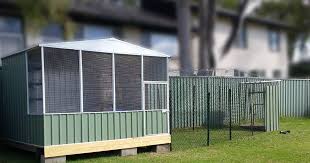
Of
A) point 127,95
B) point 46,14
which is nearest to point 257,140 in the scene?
point 127,95

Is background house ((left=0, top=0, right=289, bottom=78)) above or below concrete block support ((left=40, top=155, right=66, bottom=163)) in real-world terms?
above

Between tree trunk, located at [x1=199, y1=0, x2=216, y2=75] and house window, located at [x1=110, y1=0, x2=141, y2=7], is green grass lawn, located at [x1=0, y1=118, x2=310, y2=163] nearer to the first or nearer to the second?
tree trunk, located at [x1=199, y1=0, x2=216, y2=75]

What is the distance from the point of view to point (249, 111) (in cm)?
1580

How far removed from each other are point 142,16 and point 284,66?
666 inches

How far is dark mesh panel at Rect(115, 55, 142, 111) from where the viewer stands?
11.9 meters

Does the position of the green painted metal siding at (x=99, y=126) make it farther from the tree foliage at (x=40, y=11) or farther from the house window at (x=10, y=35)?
the house window at (x=10, y=35)

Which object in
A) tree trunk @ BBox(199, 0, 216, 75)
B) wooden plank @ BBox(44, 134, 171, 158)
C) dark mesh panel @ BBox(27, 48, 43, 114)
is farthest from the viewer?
tree trunk @ BBox(199, 0, 216, 75)

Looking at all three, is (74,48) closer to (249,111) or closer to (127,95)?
(127,95)

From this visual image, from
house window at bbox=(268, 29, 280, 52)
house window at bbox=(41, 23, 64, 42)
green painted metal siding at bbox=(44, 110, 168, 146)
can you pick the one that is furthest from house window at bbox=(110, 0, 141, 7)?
green painted metal siding at bbox=(44, 110, 168, 146)

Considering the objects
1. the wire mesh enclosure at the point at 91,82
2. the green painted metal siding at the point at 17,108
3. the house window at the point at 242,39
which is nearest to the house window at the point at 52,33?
the green painted metal siding at the point at 17,108

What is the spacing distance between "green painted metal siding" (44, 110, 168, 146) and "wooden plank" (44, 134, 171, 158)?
0.09m

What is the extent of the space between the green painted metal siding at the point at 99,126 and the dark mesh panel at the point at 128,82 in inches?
9.0

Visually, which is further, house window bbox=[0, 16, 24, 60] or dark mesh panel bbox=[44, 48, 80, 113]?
house window bbox=[0, 16, 24, 60]

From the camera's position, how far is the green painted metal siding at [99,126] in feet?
35.1
